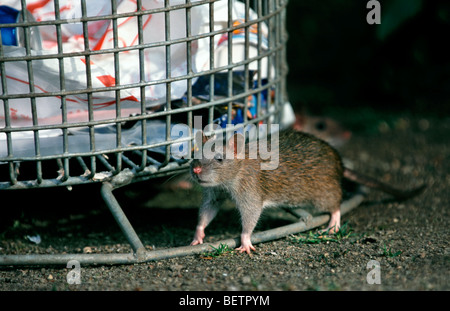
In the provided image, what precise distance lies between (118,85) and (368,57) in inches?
169

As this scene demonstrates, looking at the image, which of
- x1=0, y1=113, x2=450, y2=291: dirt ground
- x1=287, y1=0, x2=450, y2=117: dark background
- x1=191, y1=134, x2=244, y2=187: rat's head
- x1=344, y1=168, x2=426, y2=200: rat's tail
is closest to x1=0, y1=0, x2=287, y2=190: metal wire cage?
x1=191, y1=134, x2=244, y2=187: rat's head

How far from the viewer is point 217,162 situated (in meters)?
3.79

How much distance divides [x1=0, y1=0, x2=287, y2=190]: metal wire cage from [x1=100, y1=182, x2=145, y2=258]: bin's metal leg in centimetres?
10

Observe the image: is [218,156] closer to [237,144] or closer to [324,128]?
[237,144]

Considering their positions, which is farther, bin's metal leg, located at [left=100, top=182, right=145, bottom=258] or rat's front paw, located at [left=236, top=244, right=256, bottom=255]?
rat's front paw, located at [left=236, top=244, right=256, bottom=255]

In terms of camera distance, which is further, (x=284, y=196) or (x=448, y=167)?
(x=448, y=167)

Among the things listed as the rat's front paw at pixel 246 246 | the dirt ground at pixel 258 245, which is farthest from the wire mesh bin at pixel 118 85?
the rat's front paw at pixel 246 246

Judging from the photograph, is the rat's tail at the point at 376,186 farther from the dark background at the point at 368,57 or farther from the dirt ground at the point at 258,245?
the dark background at the point at 368,57

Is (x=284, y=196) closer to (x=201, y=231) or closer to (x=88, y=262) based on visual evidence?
(x=201, y=231)

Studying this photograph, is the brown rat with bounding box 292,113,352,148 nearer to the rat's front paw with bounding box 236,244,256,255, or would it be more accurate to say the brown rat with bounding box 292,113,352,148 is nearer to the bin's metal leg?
the rat's front paw with bounding box 236,244,256,255

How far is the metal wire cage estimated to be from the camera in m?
3.31

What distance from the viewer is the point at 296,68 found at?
7.86 meters
